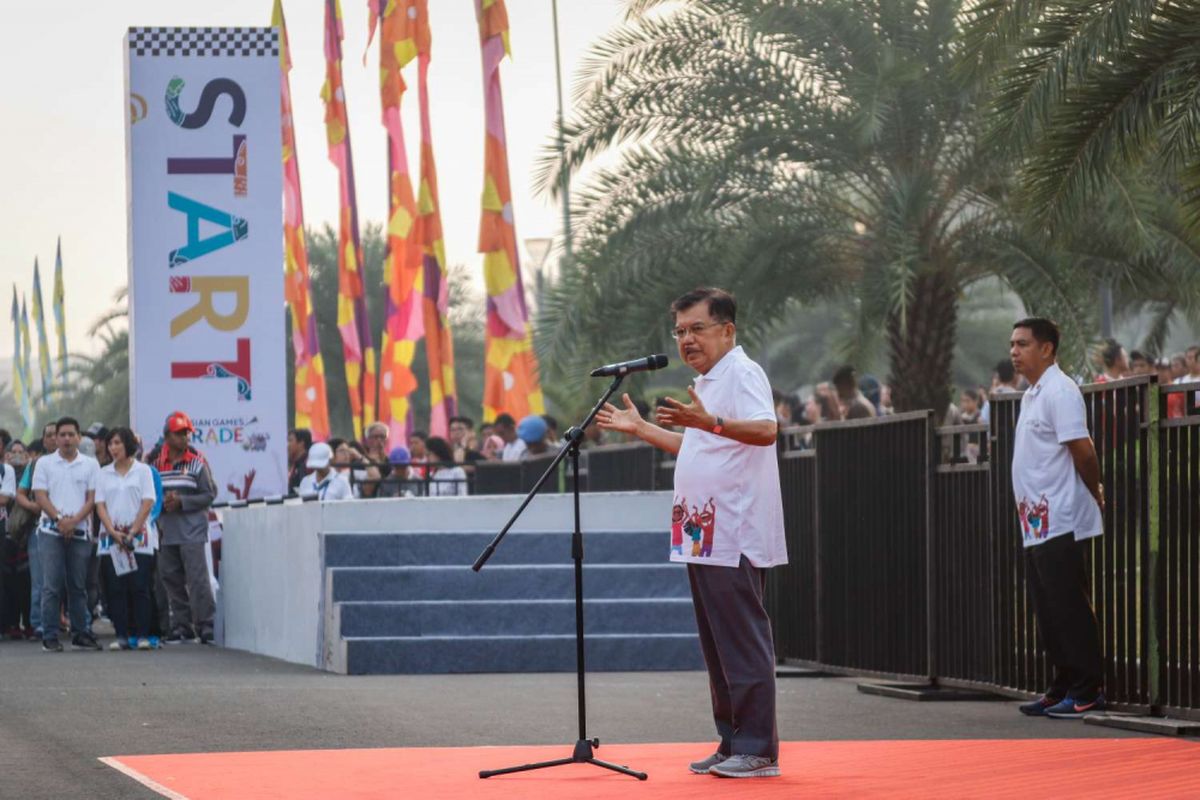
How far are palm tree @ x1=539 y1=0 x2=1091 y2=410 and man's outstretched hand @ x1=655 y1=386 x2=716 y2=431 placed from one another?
11.4m

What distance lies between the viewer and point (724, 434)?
7.93 meters

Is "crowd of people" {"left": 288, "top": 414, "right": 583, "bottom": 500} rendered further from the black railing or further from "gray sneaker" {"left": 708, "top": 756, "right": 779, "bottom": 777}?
"gray sneaker" {"left": 708, "top": 756, "right": 779, "bottom": 777}

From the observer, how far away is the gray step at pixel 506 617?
15.1 meters

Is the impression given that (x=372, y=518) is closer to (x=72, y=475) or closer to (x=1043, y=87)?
(x=72, y=475)

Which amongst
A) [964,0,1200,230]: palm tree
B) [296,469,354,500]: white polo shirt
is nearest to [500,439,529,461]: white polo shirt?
[296,469,354,500]: white polo shirt

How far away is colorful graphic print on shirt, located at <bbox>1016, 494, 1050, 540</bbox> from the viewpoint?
35.1 feet

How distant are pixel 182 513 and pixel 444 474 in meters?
4.53

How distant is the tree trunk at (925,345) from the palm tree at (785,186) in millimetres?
20

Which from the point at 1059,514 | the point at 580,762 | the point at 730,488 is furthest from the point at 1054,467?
the point at 580,762

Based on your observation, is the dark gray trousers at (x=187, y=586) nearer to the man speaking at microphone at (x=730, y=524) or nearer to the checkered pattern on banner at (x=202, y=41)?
the checkered pattern on banner at (x=202, y=41)

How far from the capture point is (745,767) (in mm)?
8008

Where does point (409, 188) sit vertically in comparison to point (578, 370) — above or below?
above

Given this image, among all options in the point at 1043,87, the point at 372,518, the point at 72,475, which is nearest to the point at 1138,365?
the point at 1043,87

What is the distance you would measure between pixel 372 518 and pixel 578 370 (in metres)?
5.39
